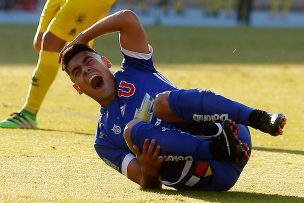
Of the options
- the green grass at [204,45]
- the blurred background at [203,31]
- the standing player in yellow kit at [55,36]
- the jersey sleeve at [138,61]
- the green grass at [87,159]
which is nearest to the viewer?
the green grass at [87,159]

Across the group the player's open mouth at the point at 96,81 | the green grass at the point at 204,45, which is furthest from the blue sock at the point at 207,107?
the green grass at the point at 204,45

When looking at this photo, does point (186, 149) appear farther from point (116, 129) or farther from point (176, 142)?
point (116, 129)

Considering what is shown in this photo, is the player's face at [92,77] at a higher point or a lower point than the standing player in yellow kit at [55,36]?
higher

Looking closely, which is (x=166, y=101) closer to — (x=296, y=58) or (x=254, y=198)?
(x=254, y=198)

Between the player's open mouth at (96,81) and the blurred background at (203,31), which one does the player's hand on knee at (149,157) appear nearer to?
the player's open mouth at (96,81)

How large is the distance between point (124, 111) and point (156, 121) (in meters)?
0.21

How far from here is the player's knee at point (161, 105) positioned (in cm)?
560

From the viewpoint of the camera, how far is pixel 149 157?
5656 mm

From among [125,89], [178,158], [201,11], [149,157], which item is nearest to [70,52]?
[125,89]

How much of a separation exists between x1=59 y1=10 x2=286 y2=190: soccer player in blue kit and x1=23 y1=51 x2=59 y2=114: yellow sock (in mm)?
2840

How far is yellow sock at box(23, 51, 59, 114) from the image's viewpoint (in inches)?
357

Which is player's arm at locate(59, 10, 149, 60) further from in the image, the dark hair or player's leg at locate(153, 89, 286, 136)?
player's leg at locate(153, 89, 286, 136)

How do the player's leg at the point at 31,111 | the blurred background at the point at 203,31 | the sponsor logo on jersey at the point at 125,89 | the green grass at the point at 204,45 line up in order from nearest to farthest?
the sponsor logo on jersey at the point at 125,89
the player's leg at the point at 31,111
the green grass at the point at 204,45
the blurred background at the point at 203,31

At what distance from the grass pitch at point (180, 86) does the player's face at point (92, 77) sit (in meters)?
0.54
